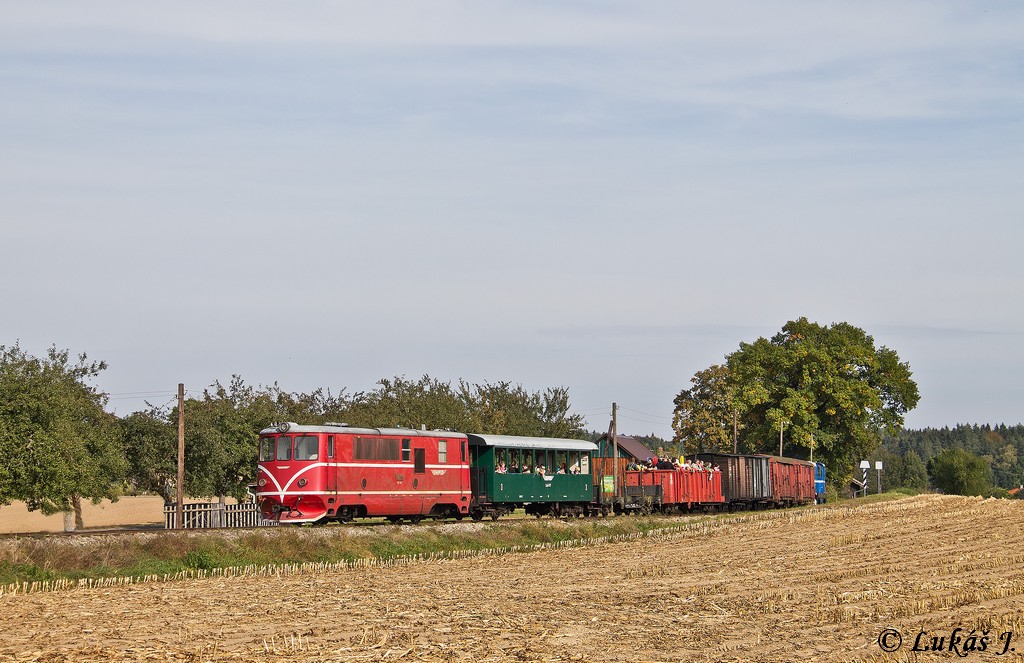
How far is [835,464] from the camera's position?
91.4 m

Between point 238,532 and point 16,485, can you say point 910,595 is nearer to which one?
point 238,532

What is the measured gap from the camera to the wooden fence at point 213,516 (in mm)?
40938

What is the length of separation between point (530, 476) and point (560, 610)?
24.8 metres

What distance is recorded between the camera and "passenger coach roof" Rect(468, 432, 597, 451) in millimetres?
42281

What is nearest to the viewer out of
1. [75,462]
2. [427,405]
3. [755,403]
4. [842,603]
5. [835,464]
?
[842,603]

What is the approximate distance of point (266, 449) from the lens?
3641cm

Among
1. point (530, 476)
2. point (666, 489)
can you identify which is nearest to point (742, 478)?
point (666, 489)

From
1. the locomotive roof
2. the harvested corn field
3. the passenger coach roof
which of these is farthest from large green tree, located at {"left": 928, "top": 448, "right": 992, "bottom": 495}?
the harvested corn field

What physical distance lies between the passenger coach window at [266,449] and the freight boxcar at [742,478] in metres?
28.4

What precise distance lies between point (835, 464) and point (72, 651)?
82.7m

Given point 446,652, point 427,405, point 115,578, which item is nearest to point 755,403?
A: point 427,405

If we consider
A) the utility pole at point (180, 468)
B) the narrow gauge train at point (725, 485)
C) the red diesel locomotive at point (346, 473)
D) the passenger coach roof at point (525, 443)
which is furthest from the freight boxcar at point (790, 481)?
the utility pole at point (180, 468)

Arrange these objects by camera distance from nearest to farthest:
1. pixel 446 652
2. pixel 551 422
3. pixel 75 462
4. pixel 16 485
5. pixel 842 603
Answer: pixel 446 652, pixel 842 603, pixel 16 485, pixel 75 462, pixel 551 422

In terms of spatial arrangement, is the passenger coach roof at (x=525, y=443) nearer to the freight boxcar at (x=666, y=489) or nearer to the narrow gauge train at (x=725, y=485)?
the freight boxcar at (x=666, y=489)
